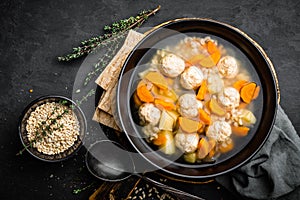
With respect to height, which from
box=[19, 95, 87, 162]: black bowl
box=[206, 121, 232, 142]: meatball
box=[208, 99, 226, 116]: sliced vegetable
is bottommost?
box=[19, 95, 87, 162]: black bowl

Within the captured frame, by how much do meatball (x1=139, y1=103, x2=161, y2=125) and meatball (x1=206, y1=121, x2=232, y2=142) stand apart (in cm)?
35

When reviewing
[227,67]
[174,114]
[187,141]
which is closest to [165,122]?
[174,114]

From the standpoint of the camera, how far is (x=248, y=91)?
2.37 metres

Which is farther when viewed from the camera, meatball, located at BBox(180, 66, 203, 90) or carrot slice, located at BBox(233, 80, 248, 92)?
carrot slice, located at BBox(233, 80, 248, 92)

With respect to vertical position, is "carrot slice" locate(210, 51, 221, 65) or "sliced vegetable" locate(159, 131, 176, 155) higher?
"carrot slice" locate(210, 51, 221, 65)

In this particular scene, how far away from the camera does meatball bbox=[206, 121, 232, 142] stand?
2.28 metres

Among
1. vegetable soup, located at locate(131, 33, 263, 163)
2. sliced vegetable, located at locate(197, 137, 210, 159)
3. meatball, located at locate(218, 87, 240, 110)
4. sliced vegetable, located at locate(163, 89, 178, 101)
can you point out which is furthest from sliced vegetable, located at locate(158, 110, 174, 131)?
meatball, located at locate(218, 87, 240, 110)

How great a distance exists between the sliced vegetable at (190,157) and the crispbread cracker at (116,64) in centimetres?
73

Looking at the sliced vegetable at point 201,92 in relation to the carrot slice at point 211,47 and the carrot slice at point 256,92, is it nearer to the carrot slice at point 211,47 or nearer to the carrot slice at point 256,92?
the carrot slice at point 211,47

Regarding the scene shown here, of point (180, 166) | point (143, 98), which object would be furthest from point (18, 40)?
point (180, 166)

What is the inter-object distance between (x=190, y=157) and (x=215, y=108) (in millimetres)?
363

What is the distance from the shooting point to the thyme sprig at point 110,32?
107 inches

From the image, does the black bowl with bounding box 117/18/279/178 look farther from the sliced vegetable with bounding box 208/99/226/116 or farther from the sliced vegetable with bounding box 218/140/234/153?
the sliced vegetable with bounding box 208/99/226/116

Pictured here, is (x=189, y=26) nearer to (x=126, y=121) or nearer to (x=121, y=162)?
(x=126, y=121)
